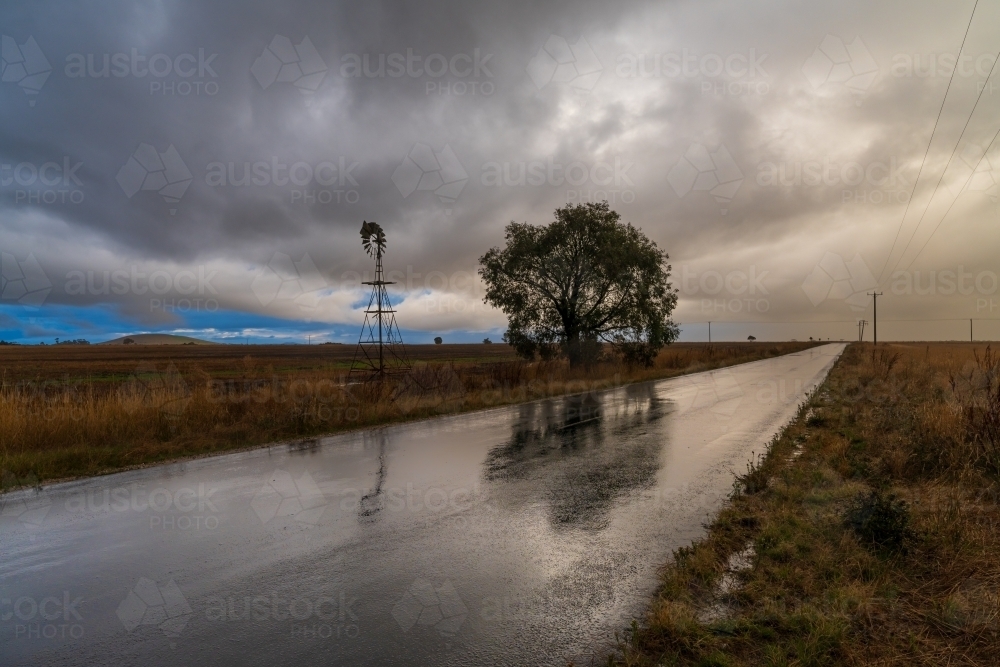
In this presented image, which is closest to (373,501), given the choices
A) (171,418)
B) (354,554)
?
(354,554)

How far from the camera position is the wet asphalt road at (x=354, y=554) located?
3.71 meters

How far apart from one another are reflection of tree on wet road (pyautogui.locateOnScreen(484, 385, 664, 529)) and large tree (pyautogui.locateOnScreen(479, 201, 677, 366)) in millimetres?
15102

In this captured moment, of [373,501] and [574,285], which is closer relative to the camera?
[373,501]

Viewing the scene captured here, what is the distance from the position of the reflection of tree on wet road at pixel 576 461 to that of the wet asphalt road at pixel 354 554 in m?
0.06

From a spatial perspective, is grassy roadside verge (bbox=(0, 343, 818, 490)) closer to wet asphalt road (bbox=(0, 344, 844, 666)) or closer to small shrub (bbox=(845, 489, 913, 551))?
wet asphalt road (bbox=(0, 344, 844, 666))

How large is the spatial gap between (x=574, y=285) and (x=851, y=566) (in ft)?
87.4

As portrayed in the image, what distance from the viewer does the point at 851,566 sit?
15.8ft

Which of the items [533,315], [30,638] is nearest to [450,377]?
[533,315]

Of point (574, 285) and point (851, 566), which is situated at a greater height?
point (574, 285)

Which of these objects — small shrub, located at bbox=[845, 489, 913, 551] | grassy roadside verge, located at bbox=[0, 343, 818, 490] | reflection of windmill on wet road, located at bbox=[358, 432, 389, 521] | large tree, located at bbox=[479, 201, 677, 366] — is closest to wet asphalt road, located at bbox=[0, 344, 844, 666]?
reflection of windmill on wet road, located at bbox=[358, 432, 389, 521]

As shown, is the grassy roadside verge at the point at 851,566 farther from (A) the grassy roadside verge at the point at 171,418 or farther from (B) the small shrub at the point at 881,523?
(A) the grassy roadside verge at the point at 171,418

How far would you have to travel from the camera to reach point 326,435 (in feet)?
40.8

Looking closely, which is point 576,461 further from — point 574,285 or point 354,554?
point 574,285

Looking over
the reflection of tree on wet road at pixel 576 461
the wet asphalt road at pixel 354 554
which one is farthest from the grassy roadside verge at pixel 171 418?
the reflection of tree on wet road at pixel 576 461
